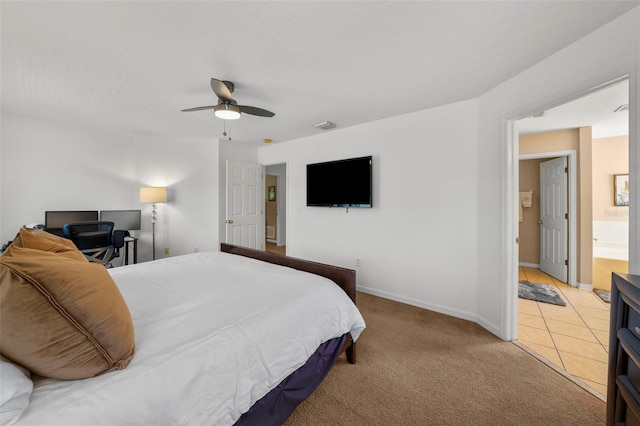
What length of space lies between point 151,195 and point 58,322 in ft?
12.1

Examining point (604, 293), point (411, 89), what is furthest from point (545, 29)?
point (604, 293)

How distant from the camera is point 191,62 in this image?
1.89m

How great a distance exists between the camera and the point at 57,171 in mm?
3434

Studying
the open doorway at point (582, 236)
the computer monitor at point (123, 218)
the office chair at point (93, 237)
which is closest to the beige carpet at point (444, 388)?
the open doorway at point (582, 236)

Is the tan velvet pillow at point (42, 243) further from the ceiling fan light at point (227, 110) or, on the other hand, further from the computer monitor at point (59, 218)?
the computer monitor at point (59, 218)

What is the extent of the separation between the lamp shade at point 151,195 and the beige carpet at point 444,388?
12.1 ft

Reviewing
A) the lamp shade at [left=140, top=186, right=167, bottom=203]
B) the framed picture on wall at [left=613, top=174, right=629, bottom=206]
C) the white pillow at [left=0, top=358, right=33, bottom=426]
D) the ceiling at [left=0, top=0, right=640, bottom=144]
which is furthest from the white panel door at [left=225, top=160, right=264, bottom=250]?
the framed picture on wall at [left=613, top=174, right=629, bottom=206]

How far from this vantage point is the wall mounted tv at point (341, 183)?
10.5 ft

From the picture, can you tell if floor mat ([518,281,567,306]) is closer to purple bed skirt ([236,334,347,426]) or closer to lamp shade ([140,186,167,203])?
purple bed skirt ([236,334,347,426])

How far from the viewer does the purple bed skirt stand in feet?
3.80

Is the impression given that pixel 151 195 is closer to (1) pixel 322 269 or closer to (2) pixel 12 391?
(1) pixel 322 269

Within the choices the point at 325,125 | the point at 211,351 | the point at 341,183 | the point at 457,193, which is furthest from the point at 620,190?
the point at 211,351

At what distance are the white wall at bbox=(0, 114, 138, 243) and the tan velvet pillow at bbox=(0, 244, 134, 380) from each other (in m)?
3.68

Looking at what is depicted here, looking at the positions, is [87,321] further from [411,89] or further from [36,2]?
[411,89]
